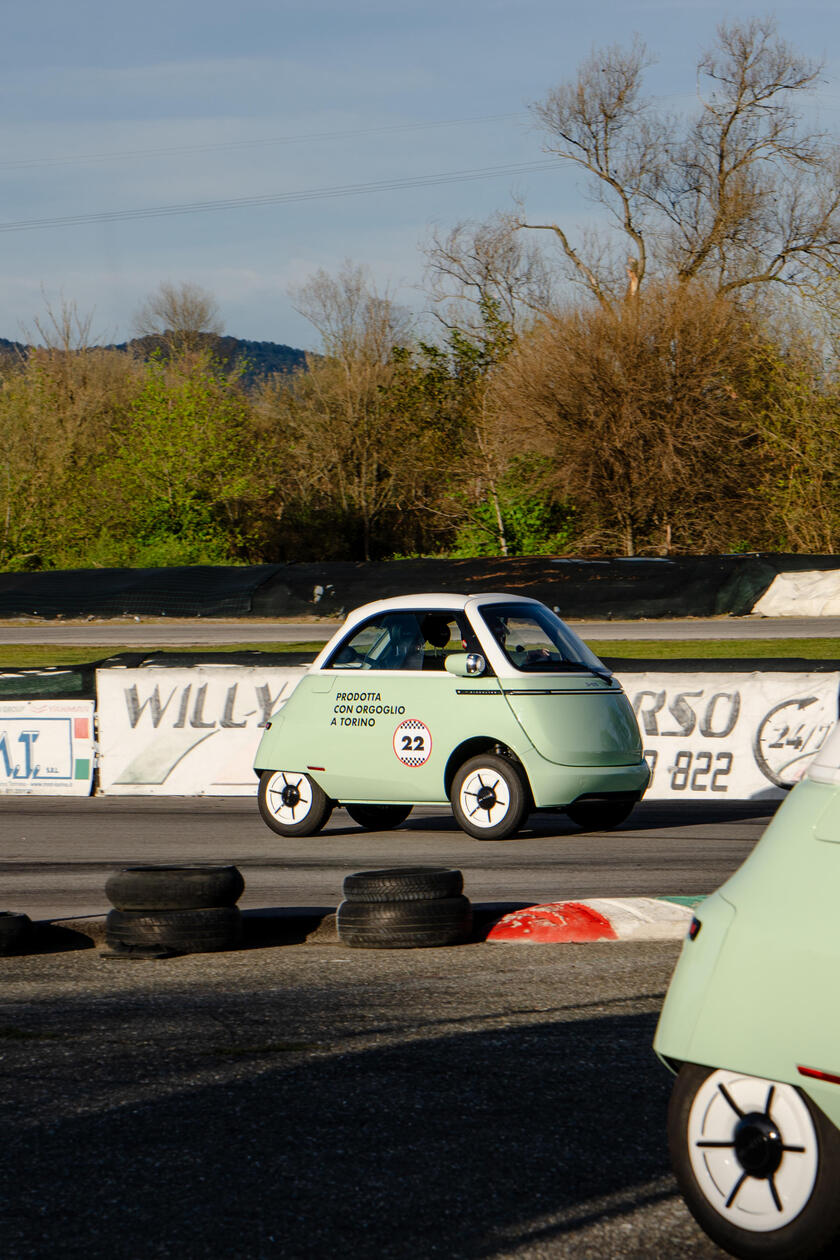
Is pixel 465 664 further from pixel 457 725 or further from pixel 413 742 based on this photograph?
pixel 413 742

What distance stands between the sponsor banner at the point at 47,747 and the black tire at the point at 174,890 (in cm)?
799

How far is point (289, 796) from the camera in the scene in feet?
39.5

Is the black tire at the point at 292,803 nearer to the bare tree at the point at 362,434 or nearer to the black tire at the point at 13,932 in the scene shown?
the black tire at the point at 13,932

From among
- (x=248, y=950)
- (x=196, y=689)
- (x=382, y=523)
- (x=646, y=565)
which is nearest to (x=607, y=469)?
(x=646, y=565)

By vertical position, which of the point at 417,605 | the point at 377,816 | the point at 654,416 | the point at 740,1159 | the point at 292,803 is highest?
the point at 654,416

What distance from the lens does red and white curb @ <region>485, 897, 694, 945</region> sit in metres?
7.33

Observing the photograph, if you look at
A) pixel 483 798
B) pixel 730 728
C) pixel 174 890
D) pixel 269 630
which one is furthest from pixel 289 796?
pixel 269 630

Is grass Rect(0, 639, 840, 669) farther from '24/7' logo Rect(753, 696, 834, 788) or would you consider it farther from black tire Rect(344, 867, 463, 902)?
black tire Rect(344, 867, 463, 902)

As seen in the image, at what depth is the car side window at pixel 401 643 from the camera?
38.8 feet

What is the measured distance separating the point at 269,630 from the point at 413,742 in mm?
24261

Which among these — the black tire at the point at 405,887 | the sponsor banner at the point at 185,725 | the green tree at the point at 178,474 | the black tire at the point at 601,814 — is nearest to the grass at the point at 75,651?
the sponsor banner at the point at 185,725

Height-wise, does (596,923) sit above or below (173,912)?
below

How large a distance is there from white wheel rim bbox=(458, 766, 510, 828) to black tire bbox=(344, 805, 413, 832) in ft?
4.30

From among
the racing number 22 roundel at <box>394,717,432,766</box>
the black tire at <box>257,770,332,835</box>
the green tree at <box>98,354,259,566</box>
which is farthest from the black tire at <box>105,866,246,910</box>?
the green tree at <box>98,354,259,566</box>
